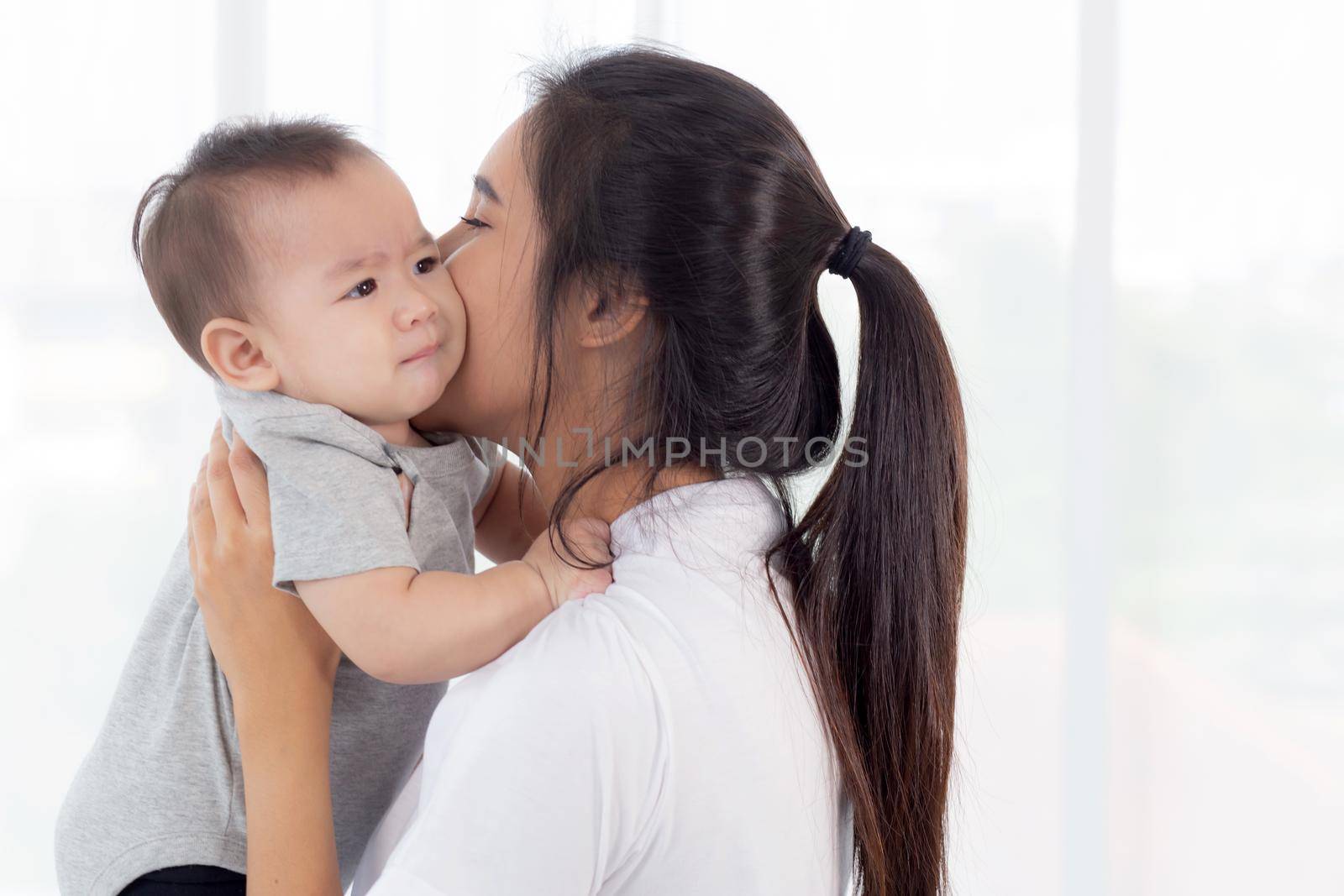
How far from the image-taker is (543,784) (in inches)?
29.6

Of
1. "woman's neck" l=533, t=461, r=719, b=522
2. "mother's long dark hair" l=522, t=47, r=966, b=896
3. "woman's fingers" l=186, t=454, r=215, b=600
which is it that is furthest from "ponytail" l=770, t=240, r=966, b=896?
"woman's fingers" l=186, t=454, r=215, b=600

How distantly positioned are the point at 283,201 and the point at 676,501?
471 millimetres

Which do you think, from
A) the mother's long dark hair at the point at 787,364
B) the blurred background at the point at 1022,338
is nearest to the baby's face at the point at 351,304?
the mother's long dark hair at the point at 787,364

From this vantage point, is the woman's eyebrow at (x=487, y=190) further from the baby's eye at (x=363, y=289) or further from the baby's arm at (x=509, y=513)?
the baby's arm at (x=509, y=513)

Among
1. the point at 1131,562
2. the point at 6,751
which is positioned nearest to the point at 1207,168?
the point at 1131,562

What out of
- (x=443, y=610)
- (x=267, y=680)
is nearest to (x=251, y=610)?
(x=267, y=680)

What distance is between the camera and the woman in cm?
77

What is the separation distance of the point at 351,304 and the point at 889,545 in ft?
1.85

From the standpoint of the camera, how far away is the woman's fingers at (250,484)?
1.04 meters

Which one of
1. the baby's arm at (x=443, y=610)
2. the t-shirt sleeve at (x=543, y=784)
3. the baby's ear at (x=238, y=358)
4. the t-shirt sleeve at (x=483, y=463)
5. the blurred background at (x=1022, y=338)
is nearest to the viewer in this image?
the t-shirt sleeve at (x=543, y=784)

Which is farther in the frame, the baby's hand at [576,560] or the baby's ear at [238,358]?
the baby's ear at [238,358]

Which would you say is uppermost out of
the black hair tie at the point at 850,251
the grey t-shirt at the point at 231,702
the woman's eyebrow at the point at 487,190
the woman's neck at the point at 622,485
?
the woman's eyebrow at the point at 487,190

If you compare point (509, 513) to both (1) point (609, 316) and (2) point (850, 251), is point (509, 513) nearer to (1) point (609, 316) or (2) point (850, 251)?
(1) point (609, 316)

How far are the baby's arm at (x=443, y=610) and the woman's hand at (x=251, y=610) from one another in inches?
3.8
